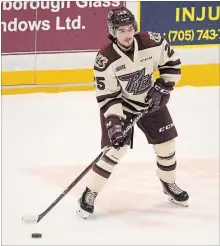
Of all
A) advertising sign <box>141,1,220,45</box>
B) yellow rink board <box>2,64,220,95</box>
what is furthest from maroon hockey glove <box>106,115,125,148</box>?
advertising sign <box>141,1,220,45</box>

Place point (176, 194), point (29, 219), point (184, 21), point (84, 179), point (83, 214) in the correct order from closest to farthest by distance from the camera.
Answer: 1. point (29, 219)
2. point (83, 214)
3. point (176, 194)
4. point (84, 179)
5. point (184, 21)

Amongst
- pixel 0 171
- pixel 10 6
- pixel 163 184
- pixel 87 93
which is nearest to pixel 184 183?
pixel 163 184

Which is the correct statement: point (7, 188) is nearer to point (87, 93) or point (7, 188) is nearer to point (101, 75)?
point (101, 75)

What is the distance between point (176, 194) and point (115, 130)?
55 centimetres

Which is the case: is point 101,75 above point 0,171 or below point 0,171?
above

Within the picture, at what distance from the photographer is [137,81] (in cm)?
340

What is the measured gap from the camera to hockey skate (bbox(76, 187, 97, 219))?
11.8 feet

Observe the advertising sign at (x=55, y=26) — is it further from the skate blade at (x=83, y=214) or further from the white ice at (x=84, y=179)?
the skate blade at (x=83, y=214)

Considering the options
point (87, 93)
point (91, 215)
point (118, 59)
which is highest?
point (118, 59)

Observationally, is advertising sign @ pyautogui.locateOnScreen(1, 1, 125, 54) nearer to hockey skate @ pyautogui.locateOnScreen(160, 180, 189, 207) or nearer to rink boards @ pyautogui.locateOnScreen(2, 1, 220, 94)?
rink boards @ pyautogui.locateOnScreen(2, 1, 220, 94)

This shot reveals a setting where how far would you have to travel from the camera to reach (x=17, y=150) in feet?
14.2

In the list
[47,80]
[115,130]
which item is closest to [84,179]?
[115,130]

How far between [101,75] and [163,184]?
0.69 meters

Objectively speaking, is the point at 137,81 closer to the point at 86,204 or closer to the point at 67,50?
the point at 86,204
